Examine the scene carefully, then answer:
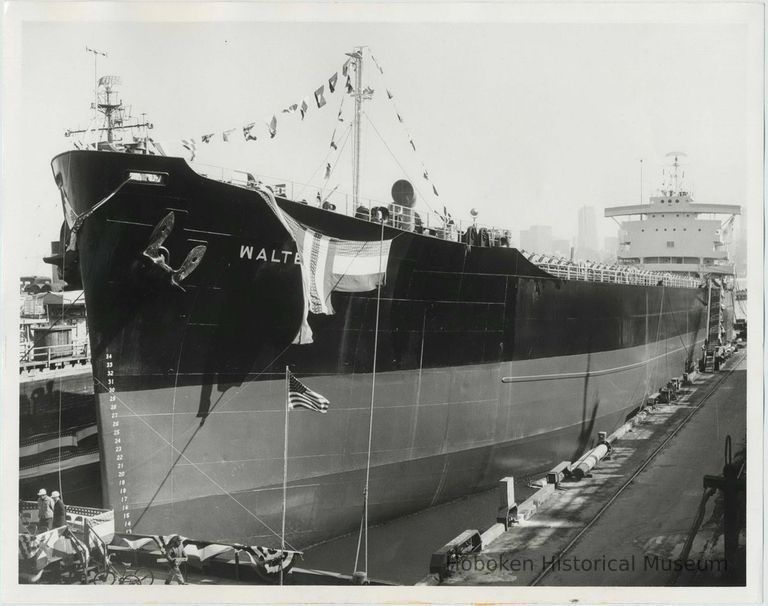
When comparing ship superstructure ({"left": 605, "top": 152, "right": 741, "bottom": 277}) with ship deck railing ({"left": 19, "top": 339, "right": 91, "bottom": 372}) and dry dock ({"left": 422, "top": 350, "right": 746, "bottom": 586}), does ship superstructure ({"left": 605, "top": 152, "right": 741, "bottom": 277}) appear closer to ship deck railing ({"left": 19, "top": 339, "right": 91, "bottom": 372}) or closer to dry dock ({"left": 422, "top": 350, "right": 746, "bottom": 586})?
dry dock ({"left": 422, "top": 350, "right": 746, "bottom": 586})

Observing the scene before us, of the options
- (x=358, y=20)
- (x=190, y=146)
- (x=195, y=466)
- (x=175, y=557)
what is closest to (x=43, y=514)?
(x=175, y=557)

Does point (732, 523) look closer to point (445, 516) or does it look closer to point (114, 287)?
point (445, 516)

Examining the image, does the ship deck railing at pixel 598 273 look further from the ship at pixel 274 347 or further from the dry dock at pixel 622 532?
the dry dock at pixel 622 532

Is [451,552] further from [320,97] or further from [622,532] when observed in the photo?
[320,97]

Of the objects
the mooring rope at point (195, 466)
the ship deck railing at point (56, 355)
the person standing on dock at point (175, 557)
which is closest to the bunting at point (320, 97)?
the mooring rope at point (195, 466)

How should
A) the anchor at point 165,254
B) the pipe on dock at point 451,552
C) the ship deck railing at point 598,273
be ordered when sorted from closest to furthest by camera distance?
the pipe on dock at point 451,552 < the anchor at point 165,254 < the ship deck railing at point 598,273

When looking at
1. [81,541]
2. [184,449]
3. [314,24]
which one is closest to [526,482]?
[184,449]

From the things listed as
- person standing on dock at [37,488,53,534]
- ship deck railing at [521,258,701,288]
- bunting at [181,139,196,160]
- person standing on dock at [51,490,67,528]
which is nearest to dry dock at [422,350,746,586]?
ship deck railing at [521,258,701,288]

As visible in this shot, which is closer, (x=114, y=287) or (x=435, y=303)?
(x=114, y=287)
